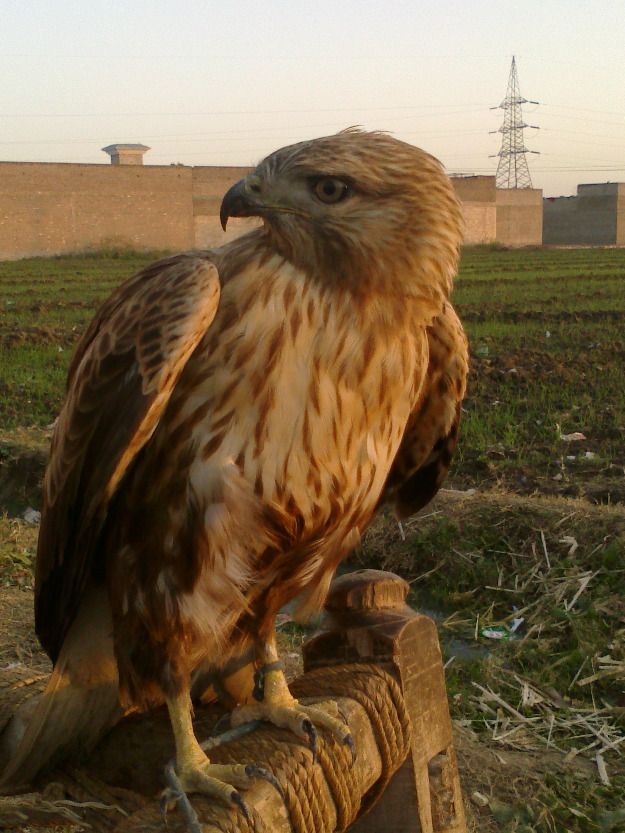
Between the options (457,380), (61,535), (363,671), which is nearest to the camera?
(363,671)

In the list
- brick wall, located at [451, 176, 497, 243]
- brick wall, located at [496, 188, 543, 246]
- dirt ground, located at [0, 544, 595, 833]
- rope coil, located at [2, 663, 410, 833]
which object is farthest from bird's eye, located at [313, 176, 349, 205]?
brick wall, located at [496, 188, 543, 246]

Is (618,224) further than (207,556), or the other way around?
(618,224)

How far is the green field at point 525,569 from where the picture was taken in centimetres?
376

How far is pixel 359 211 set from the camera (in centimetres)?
223

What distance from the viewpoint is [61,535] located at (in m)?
2.43

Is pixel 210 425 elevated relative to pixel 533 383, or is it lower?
elevated

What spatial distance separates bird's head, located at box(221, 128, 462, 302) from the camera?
223 cm

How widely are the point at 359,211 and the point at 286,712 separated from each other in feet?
3.72

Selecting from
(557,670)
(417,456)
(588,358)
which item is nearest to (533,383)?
(588,358)

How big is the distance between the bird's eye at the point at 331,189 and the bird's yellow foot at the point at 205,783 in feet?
3.90

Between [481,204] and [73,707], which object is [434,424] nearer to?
[73,707]

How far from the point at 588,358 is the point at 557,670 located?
25.2 ft

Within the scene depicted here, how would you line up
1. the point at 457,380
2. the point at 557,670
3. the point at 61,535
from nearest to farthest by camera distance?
the point at 61,535 → the point at 457,380 → the point at 557,670

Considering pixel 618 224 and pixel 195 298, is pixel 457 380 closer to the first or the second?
Answer: pixel 195 298
